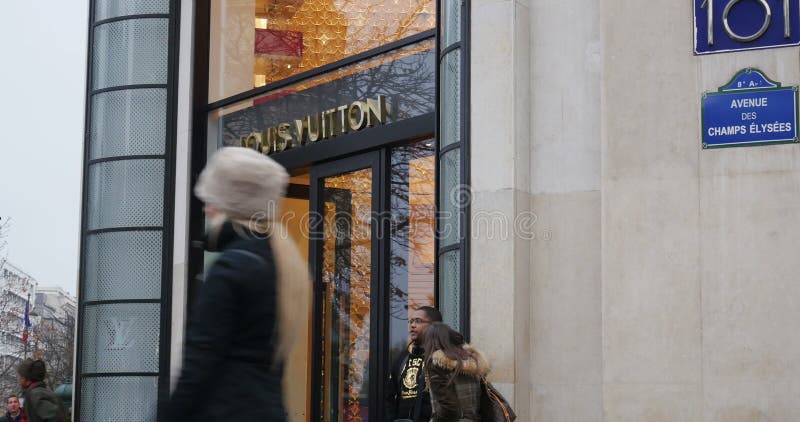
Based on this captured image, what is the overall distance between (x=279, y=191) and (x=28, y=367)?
7013 millimetres

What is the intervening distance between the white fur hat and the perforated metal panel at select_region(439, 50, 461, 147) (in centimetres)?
623

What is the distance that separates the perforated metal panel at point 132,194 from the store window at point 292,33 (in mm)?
1225

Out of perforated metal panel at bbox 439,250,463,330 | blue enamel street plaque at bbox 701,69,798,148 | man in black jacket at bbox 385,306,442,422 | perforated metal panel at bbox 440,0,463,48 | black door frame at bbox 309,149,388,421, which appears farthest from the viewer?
black door frame at bbox 309,149,388,421

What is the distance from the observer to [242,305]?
11.8ft

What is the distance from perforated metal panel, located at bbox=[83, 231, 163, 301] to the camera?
49.2 ft

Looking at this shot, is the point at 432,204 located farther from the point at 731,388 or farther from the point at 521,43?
the point at 731,388

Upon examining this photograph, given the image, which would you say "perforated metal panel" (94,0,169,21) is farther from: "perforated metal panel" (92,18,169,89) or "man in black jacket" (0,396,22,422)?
"man in black jacket" (0,396,22,422)

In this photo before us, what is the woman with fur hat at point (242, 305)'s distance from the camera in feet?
11.5

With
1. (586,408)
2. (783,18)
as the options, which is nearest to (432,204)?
(586,408)

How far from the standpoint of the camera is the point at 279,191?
3.84 meters

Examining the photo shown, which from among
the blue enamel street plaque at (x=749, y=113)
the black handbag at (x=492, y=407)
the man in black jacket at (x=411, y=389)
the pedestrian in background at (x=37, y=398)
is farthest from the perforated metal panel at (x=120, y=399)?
the blue enamel street plaque at (x=749, y=113)

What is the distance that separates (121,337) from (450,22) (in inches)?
266

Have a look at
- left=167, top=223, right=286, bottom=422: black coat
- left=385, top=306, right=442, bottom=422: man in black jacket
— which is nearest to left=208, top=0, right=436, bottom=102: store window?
left=385, top=306, right=442, bottom=422: man in black jacket

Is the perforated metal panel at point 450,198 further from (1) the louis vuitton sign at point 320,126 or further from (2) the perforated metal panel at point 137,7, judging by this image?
(2) the perforated metal panel at point 137,7
